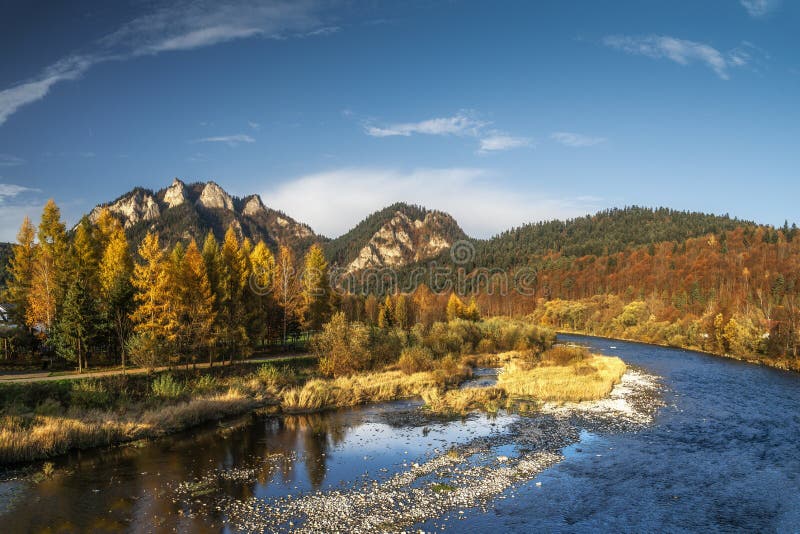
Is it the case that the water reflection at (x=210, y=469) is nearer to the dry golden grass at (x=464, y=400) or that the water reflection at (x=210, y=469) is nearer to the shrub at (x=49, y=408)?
the dry golden grass at (x=464, y=400)

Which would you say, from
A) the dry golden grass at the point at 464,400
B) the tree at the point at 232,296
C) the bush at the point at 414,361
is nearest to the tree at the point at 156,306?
the tree at the point at 232,296

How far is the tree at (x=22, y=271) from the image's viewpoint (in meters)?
45.5

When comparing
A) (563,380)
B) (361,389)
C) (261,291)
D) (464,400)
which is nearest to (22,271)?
(261,291)

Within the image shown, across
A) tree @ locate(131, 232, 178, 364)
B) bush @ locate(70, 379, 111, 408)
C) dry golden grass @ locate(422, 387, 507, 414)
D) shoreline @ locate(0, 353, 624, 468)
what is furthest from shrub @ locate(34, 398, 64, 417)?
dry golden grass @ locate(422, 387, 507, 414)

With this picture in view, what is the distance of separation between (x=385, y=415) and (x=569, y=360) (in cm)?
3317

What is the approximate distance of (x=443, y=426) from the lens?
31.3 m

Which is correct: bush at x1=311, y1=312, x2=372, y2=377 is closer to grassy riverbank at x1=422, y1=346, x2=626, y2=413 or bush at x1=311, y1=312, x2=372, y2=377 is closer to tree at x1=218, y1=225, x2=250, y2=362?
tree at x1=218, y1=225, x2=250, y2=362

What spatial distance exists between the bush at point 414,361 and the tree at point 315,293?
13155 millimetres

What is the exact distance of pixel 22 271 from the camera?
154ft

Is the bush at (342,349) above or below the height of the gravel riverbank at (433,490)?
above

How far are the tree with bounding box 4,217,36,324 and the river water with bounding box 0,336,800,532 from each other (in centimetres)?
2846

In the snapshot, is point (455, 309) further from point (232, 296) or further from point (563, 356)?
point (232, 296)

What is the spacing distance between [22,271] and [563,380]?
2102 inches

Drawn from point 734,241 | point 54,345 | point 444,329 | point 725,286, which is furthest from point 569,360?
point 734,241
